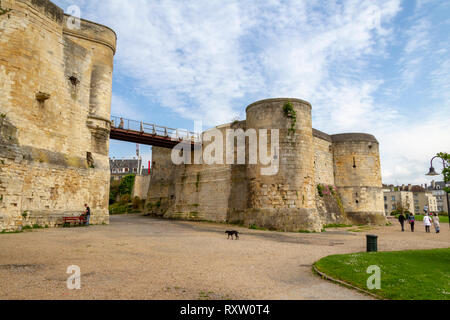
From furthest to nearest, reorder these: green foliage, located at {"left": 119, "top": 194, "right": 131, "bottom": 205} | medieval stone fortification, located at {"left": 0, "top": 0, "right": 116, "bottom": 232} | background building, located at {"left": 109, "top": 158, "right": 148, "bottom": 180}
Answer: background building, located at {"left": 109, "top": 158, "right": 148, "bottom": 180} → green foliage, located at {"left": 119, "top": 194, "right": 131, "bottom": 205} → medieval stone fortification, located at {"left": 0, "top": 0, "right": 116, "bottom": 232}

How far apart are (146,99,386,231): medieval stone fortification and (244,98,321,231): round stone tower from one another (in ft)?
0.19

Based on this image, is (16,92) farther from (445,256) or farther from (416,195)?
(416,195)

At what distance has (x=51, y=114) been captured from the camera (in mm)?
16344

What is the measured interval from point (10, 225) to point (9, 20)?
9744 millimetres

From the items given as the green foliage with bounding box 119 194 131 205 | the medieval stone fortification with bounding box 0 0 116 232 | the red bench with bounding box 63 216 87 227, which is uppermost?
the medieval stone fortification with bounding box 0 0 116 232

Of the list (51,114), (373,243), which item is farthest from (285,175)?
(51,114)

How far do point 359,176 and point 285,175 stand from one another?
11.1 m

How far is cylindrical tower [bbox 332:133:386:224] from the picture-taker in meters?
25.6

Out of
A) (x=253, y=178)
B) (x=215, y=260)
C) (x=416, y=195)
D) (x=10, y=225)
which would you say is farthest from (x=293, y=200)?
(x=416, y=195)

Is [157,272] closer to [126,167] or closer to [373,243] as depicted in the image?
[373,243]

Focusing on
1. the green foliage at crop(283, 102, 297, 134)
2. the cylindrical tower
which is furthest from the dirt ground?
the cylindrical tower

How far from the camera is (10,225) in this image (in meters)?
12.5

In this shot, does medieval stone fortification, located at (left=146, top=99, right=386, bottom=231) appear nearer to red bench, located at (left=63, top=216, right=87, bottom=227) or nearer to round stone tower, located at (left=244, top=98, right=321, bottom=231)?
round stone tower, located at (left=244, top=98, right=321, bottom=231)

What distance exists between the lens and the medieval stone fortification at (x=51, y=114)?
1385cm
